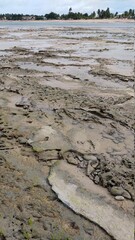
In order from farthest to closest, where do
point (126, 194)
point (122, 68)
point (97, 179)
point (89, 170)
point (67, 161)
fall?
point (122, 68)
point (67, 161)
point (89, 170)
point (97, 179)
point (126, 194)

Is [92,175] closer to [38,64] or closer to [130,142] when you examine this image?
[130,142]

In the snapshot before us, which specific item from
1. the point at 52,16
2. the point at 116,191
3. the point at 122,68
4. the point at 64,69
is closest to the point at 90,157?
the point at 116,191

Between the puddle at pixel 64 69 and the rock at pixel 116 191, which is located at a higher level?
the rock at pixel 116 191

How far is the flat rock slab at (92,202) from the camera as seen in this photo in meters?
3.60

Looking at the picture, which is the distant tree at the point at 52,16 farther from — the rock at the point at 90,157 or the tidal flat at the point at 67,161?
the rock at the point at 90,157

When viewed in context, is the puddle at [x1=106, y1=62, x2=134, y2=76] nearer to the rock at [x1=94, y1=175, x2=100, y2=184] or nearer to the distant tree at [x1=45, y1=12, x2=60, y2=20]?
the rock at [x1=94, y1=175, x2=100, y2=184]

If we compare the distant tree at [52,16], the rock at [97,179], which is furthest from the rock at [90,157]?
the distant tree at [52,16]

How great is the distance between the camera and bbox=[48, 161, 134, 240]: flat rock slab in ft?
11.8

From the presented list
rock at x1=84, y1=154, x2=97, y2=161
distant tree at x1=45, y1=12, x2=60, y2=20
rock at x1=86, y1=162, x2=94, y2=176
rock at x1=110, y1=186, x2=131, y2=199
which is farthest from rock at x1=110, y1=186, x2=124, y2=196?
distant tree at x1=45, y1=12, x2=60, y2=20

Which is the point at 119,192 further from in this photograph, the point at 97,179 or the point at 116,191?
the point at 97,179

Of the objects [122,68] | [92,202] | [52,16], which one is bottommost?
[52,16]

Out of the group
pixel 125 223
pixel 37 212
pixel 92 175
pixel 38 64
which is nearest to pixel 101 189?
pixel 92 175

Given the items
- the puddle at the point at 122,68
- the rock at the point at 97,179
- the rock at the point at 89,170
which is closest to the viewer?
the rock at the point at 97,179

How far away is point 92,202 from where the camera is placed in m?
4.06
